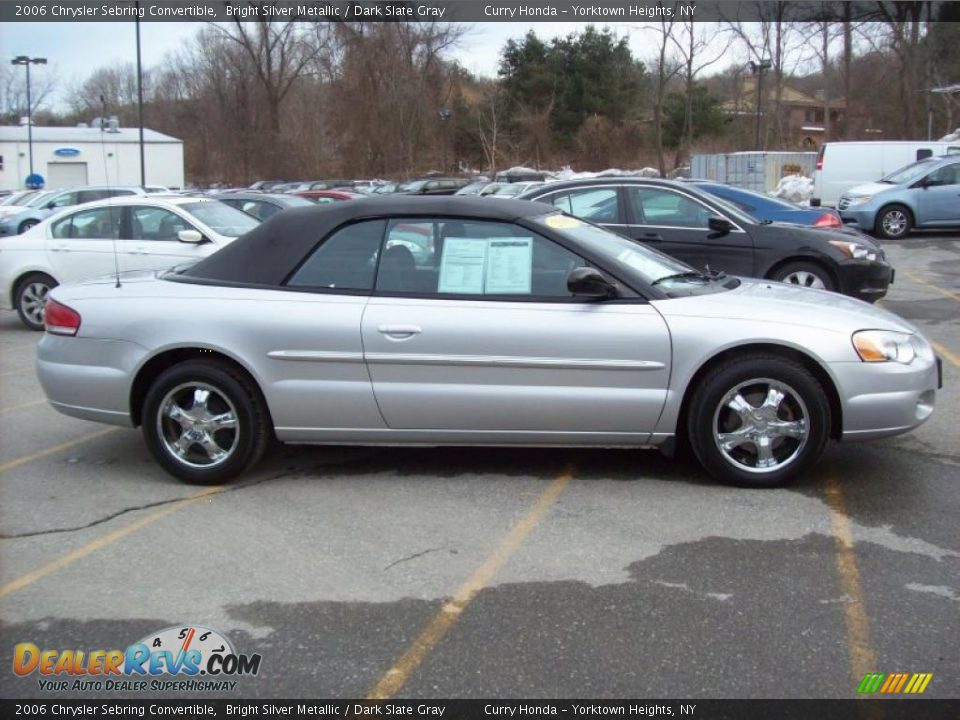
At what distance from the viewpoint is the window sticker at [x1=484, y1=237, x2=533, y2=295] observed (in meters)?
5.04

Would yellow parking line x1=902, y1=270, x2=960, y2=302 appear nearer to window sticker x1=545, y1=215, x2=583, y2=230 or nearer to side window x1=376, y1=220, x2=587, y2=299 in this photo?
window sticker x1=545, y1=215, x2=583, y2=230

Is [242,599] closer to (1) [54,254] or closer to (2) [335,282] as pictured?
(2) [335,282]

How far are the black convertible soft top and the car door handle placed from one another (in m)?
0.66

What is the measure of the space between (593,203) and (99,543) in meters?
6.54

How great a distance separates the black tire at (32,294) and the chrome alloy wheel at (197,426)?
7.04m

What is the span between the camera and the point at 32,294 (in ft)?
37.2

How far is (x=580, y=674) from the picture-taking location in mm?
3197

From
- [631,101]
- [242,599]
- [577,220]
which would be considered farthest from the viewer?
[631,101]

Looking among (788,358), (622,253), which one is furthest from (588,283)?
(788,358)

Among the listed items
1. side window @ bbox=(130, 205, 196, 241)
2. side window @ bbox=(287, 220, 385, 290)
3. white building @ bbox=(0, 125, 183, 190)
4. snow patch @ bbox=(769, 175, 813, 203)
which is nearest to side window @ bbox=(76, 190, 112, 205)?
side window @ bbox=(130, 205, 196, 241)

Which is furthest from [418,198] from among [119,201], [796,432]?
[119,201]

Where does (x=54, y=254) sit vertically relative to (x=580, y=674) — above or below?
above
